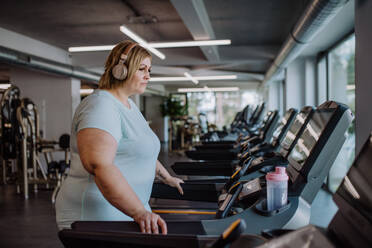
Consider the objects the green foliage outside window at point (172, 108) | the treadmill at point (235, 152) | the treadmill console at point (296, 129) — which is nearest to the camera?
the treadmill console at point (296, 129)

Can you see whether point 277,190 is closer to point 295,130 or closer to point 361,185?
point 361,185

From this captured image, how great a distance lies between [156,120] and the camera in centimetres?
1808

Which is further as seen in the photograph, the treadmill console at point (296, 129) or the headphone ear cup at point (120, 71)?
the treadmill console at point (296, 129)

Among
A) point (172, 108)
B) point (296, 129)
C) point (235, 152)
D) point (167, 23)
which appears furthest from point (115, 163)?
point (172, 108)

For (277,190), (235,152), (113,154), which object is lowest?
(235,152)

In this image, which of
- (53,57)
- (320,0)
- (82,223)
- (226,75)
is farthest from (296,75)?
(82,223)

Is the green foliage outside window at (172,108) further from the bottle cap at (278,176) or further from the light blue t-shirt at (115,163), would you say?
the bottle cap at (278,176)

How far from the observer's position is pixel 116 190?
3.78 feet

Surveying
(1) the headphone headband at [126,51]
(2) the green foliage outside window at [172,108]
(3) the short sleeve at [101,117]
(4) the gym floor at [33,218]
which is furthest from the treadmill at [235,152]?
(2) the green foliage outside window at [172,108]

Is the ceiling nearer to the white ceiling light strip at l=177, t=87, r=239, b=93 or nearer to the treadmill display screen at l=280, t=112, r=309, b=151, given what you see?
the treadmill display screen at l=280, t=112, r=309, b=151

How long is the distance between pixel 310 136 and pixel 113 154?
815mm

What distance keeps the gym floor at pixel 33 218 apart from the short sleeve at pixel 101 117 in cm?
237

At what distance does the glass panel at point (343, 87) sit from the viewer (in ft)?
16.7

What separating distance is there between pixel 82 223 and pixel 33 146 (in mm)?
5211
